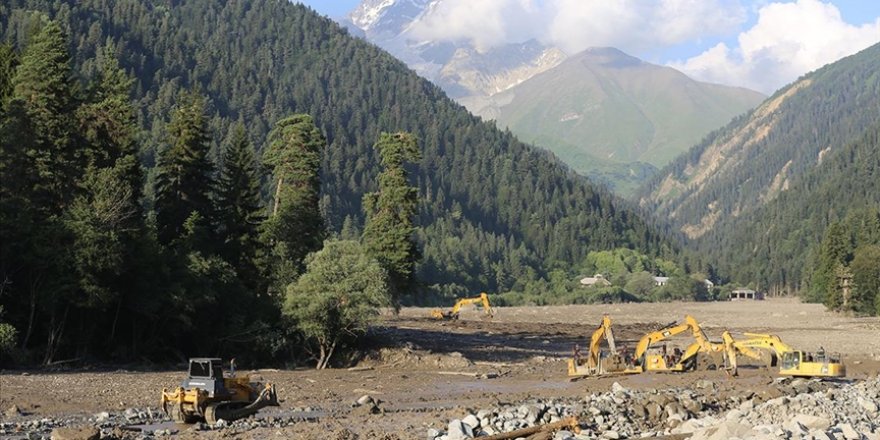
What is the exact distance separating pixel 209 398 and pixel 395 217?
40344 mm

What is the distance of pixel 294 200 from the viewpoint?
64062mm

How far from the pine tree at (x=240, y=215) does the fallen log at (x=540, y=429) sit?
32.7 metres

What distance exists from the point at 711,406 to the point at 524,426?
9167 mm

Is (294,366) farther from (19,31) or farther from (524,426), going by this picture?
(19,31)

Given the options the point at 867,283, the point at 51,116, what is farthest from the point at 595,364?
the point at 867,283

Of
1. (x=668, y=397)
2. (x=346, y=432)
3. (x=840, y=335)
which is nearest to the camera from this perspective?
(x=346, y=432)

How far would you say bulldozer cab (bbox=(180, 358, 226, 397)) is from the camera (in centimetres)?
3164

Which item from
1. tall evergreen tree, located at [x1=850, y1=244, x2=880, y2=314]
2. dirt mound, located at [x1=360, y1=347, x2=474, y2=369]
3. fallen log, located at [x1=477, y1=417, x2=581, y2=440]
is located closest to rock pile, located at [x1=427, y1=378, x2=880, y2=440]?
fallen log, located at [x1=477, y1=417, x2=581, y2=440]

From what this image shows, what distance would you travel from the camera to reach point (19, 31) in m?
196

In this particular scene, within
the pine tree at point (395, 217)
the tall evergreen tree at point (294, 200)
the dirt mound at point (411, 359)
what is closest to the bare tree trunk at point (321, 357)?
the dirt mound at point (411, 359)

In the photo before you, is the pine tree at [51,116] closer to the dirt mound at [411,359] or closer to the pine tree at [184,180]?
the pine tree at [184,180]

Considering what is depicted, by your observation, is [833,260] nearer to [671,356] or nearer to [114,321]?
[671,356]

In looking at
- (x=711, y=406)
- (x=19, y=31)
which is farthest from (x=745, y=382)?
(x=19, y=31)

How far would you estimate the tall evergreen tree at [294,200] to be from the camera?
195 feet
